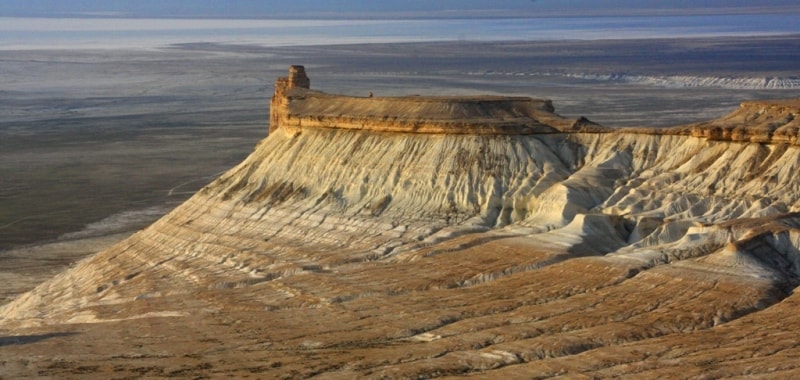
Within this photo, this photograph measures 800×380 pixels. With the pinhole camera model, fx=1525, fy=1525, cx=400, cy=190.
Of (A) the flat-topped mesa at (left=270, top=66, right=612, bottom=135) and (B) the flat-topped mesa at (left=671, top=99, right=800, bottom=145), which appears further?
(A) the flat-topped mesa at (left=270, top=66, right=612, bottom=135)

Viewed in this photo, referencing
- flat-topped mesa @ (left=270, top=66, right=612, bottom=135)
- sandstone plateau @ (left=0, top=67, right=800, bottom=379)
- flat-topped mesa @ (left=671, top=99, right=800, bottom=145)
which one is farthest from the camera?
flat-topped mesa @ (left=270, top=66, right=612, bottom=135)

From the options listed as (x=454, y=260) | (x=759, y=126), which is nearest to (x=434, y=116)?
(x=454, y=260)

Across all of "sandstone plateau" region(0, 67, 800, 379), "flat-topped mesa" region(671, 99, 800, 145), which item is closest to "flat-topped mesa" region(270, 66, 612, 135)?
"sandstone plateau" region(0, 67, 800, 379)

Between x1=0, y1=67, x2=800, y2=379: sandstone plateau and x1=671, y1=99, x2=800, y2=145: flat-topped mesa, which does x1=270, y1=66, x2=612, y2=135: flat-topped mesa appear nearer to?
x1=0, y1=67, x2=800, y2=379: sandstone plateau

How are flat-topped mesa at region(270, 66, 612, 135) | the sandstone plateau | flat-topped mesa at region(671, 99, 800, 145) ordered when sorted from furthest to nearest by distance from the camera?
flat-topped mesa at region(270, 66, 612, 135)
flat-topped mesa at region(671, 99, 800, 145)
the sandstone plateau

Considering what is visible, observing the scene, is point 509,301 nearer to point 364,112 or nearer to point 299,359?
point 299,359

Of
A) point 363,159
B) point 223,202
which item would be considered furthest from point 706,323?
point 223,202

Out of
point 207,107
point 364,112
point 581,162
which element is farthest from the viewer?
point 207,107
